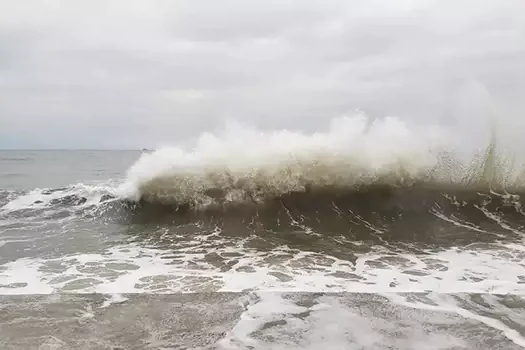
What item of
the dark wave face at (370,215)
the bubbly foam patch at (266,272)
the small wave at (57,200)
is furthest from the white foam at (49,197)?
the bubbly foam patch at (266,272)

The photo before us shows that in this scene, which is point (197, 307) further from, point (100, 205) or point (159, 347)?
point (100, 205)

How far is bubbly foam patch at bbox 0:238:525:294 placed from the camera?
534cm

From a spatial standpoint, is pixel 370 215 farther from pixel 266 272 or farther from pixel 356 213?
pixel 266 272

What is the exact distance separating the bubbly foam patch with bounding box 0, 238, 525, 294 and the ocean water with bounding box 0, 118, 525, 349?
32 millimetres

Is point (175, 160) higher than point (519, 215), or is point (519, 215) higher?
point (175, 160)

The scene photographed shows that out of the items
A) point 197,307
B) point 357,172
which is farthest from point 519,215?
point 197,307

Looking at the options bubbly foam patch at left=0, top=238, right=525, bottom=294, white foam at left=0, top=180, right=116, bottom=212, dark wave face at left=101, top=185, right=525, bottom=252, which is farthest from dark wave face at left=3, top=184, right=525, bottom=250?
bubbly foam patch at left=0, top=238, right=525, bottom=294

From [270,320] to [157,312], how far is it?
1.13m

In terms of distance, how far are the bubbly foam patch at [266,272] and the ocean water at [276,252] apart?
32 mm

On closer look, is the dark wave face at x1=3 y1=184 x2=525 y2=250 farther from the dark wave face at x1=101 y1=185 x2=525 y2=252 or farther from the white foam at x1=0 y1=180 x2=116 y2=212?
the white foam at x1=0 y1=180 x2=116 y2=212

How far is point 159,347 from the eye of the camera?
363 centimetres

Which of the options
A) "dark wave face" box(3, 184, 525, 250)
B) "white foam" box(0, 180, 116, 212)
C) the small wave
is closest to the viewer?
"dark wave face" box(3, 184, 525, 250)

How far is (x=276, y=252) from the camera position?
23.9 feet

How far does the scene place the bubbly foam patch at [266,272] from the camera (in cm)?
534
